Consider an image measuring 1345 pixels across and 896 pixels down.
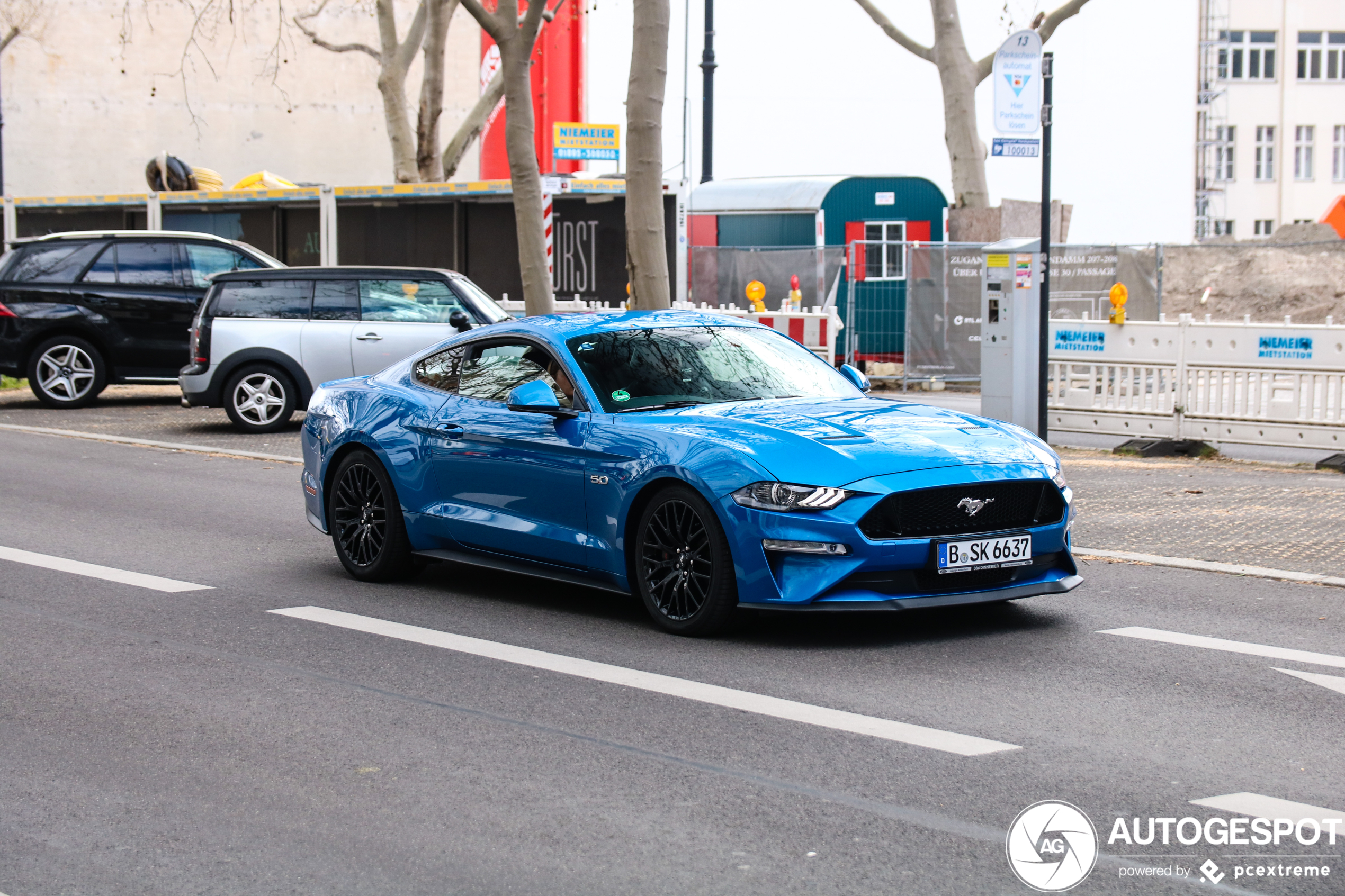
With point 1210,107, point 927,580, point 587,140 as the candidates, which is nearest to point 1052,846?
point 927,580

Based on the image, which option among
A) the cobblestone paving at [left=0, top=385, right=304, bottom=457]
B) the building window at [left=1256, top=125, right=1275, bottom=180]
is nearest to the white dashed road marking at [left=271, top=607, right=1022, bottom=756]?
the cobblestone paving at [left=0, top=385, right=304, bottom=457]

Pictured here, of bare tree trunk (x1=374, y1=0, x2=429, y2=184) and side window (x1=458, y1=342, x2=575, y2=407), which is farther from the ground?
bare tree trunk (x1=374, y1=0, x2=429, y2=184)

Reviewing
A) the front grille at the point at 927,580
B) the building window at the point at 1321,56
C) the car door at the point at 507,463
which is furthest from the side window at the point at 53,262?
the building window at the point at 1321,56

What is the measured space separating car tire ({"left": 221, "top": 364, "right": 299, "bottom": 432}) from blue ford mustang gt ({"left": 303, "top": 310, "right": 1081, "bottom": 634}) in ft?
27.4

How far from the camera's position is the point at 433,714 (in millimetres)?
5730

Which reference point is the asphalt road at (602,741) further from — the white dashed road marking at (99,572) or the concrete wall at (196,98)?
the concrete wall at (196,98)

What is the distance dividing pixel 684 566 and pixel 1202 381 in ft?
29.9

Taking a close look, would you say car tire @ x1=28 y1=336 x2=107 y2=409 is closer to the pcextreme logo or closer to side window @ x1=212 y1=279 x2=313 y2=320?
side window @ x1=212 y1=279 x2=313 y2=320

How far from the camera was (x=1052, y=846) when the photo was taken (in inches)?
168

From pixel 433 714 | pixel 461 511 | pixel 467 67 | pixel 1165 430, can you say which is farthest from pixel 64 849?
pixel 467 67

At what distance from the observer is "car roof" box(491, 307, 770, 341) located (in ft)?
26.0

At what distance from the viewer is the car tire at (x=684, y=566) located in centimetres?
665

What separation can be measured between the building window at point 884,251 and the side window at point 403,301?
26.6 ft

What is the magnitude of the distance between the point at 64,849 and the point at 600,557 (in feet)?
10.5
